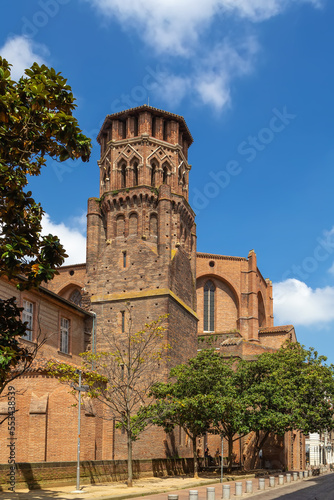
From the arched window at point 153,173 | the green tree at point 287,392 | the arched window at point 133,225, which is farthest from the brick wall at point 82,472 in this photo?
the arched window at point 153,173

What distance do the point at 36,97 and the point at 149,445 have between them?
28.7 m

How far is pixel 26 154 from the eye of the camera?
561 inches

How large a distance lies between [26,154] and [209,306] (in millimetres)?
51103

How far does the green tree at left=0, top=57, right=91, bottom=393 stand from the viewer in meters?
13.0

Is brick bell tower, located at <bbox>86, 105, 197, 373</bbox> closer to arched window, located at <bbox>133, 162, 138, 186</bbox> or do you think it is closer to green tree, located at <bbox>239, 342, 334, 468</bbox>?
arched window, located at <bbox>133, 162, 138, 186</bbox>

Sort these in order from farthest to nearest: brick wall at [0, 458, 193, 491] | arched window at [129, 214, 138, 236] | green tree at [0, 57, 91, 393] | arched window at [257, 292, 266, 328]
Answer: arched window at [257, 292, 266, 328]
arched window at [129, 214, 138, 236]
brick wall at [0, 458, 193, 491]
green tree at [0, 57, 91, 393]

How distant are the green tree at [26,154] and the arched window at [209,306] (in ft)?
163

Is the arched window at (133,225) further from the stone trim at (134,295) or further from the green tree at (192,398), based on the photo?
the green tree at (192,398)

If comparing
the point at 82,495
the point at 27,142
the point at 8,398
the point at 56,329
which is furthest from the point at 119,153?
the point at 27,142

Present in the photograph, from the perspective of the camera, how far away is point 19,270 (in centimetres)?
1338

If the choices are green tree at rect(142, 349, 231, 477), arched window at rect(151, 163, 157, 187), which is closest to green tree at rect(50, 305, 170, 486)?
green tree at rect(142, 349, 231, 477)

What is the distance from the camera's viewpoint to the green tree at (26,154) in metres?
13.0

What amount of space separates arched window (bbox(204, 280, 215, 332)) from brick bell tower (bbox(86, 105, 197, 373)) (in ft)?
56.0

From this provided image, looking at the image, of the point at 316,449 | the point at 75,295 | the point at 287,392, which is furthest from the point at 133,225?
the point at 316,449
